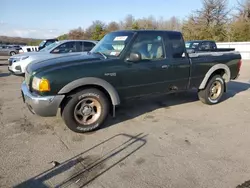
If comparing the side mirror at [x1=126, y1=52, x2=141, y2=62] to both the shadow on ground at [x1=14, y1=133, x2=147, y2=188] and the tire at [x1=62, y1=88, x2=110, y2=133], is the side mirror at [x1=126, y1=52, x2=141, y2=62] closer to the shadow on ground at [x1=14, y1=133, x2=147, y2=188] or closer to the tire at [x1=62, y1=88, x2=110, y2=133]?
the tire at [x1=62, y1=88, x2=110, y2=133]

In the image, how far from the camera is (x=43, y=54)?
9.30 metres

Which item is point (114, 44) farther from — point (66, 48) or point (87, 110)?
point (66, 48)

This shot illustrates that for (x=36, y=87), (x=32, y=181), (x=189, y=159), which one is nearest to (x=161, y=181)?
(x=189, y=159)

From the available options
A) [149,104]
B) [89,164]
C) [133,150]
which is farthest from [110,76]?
[149,104]

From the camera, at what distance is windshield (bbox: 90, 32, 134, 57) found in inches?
179

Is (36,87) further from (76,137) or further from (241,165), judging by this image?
(241,165)

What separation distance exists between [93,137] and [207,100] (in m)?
3.42

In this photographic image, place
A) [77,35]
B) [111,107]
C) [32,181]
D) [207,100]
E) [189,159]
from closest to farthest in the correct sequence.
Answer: [32,181], [189,159], [111,107], [207,100], [77,35]

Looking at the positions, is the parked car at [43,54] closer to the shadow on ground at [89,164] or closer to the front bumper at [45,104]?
the front bumper at [45,104]

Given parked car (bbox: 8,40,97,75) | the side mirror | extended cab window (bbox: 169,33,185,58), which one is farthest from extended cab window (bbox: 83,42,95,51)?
the side mirror

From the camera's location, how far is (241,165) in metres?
3.17

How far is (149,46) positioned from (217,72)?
8.06 feet

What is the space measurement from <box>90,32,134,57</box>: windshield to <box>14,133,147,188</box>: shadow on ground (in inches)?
68.0

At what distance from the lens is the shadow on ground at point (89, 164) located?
2746mm
